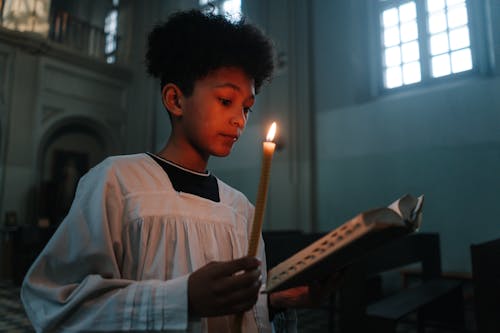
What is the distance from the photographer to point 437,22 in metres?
5.59

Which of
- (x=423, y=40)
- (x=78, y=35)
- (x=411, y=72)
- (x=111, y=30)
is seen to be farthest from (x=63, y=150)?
(x=423, y=40)

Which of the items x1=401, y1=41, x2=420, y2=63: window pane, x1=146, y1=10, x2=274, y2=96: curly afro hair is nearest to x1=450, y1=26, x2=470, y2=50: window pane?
x1=401, y1=41, x2=420, y2=63: window pane

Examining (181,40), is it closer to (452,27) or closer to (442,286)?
(442,286)

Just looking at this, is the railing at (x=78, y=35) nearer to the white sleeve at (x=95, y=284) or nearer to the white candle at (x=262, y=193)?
the white sleeve at (x=95, y=284)

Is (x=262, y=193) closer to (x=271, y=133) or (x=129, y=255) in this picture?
(x=271, y=133)

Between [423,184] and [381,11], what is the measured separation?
3036 mm

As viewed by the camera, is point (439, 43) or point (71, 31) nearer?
point (439, 43)

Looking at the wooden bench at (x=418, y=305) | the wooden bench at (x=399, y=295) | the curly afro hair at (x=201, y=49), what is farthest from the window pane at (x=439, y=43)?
the curly afro hair at (x=201, y=49)

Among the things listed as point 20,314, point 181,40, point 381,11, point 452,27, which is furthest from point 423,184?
point 20,314

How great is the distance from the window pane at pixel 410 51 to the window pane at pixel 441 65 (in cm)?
29

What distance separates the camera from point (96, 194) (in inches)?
38.4

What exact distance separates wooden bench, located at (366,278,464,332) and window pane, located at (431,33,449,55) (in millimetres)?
3332

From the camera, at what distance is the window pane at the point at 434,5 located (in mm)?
5562

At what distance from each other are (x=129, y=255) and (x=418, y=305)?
2.59 meters
